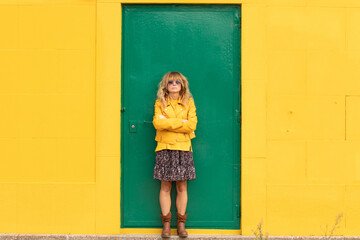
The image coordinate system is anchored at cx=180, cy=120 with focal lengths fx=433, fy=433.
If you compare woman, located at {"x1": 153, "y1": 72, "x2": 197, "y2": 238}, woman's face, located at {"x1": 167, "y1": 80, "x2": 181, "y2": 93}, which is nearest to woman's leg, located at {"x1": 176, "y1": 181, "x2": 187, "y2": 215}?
woman, located at {"x1": 153, "y1": 72, "x2": 197, "y2": 238}

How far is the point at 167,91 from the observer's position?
5008mm

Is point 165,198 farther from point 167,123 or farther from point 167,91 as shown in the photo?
point 167,91

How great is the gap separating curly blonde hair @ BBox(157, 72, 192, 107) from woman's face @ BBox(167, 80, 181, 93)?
0.03m

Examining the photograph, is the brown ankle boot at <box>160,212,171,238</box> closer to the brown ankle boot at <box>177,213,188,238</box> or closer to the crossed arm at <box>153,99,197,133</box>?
the brown ankle boot at <box>177,213,188,238</box>

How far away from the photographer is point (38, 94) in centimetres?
511

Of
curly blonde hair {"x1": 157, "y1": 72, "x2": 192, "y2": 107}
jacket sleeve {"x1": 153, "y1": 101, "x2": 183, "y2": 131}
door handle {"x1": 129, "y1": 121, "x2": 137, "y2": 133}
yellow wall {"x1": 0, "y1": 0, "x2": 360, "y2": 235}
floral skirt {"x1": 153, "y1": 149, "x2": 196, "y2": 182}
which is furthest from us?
door handle {"x1": 129, "y1": 121, "x2": 137, "y2": 133}

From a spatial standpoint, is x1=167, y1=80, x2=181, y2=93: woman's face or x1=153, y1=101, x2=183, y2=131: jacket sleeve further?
x1=167, y1=80, x2=181, y2=93: woman's face

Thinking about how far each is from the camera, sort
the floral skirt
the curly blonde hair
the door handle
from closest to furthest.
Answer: the floral skirt
the curly blonde hair
the door handle

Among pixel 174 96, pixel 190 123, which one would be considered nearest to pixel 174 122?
pixel 190 123

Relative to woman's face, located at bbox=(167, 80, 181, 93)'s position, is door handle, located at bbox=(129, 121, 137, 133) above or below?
below

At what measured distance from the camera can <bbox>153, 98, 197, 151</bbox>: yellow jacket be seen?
473 cm

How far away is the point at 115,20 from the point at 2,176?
2264mm

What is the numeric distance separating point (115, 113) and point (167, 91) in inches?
26.2
